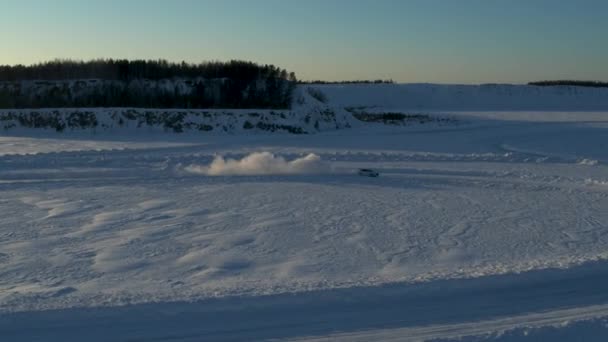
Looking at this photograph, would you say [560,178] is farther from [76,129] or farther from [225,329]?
[76,129]

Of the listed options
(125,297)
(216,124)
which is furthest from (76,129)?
(125,297)

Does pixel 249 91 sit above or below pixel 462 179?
above

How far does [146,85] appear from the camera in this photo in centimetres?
3447

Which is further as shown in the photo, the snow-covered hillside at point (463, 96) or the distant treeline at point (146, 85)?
the snow-covered hillside at point (463, 96)

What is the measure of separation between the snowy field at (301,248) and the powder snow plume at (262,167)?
0.06 metres

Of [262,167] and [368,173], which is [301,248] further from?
[262,167]

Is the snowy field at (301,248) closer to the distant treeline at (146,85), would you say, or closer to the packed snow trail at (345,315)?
the packed snow trail at (345,315)

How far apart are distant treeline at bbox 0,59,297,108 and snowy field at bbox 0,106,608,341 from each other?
49.7 ft

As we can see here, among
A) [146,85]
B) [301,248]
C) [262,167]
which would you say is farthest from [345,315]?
[146,85]

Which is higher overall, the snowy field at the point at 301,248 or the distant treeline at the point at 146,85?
the distant treeline at the point at 146,85

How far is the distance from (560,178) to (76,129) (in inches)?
768

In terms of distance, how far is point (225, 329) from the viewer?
5742 millimetres

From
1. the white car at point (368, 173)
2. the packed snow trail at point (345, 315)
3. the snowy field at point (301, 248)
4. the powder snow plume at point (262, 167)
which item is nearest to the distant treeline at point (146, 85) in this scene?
the snowy field at point (301, 248)

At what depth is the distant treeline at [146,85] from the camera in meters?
33.5
